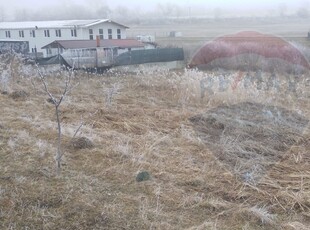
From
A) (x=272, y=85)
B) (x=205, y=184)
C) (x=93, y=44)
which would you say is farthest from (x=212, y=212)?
(x=93, y=44)

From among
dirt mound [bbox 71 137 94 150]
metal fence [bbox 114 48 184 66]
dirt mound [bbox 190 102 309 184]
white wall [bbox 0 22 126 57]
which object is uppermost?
white wall [bbox 0 22 126 57]

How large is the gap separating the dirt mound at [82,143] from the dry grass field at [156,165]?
12 millimetres

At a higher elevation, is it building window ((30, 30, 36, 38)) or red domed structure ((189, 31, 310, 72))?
building window ((30, 30, 36, 38))

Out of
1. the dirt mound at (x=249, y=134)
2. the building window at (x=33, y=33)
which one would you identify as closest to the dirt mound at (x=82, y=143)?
the dirt mound at (x=249, y=134)

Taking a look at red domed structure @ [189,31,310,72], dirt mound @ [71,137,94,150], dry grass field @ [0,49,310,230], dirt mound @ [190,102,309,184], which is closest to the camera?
dry grass field @ [0,49,310,230]

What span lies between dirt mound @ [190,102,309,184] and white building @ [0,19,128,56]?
18.2m

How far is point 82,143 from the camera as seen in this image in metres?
4.30

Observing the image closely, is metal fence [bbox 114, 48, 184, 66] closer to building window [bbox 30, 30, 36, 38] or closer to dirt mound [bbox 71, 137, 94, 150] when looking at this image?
dirt mound [bbox 71, 137, 94, 150]

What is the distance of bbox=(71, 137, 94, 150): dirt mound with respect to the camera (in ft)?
14.0

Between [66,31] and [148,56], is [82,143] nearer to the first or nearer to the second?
[148,56]

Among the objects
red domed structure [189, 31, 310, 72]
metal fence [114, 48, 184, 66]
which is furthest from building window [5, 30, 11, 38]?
red domed structure [189, 31, 310, 72]

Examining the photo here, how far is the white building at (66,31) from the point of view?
2339 centimetres

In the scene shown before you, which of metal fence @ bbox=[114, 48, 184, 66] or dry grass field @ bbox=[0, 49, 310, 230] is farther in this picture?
metal fence @ bbox=[114, 48, 184, 66]

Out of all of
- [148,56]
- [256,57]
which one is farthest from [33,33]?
[256,57]
